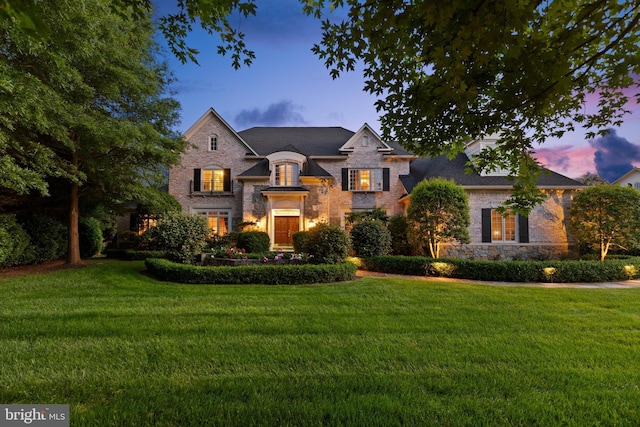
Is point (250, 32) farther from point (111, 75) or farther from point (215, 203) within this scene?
point (215, 203)

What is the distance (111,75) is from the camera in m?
10.4

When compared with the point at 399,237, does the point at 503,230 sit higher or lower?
higher

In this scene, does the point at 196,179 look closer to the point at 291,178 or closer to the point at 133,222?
the point at 133,222

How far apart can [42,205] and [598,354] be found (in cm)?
1827

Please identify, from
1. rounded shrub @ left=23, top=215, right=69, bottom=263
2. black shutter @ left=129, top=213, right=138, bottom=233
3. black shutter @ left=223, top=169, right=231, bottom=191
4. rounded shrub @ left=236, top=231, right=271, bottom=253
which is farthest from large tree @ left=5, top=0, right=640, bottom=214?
black shutter @ left=129, top=213, right=138, bottom=233

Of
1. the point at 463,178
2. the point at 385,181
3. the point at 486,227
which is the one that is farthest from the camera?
the point at 385,181

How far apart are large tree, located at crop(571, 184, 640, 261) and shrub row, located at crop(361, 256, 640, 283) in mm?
2139

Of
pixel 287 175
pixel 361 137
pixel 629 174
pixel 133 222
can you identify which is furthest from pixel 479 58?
pixel 629 174

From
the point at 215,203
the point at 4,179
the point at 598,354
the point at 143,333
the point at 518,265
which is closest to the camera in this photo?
the point at 598,354

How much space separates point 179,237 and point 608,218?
60.2 feet

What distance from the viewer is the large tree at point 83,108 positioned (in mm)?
6523

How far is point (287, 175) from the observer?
17.1 meters

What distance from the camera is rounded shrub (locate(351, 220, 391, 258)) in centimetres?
1188

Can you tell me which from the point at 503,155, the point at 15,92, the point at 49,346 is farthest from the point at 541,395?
the point at 15,92
